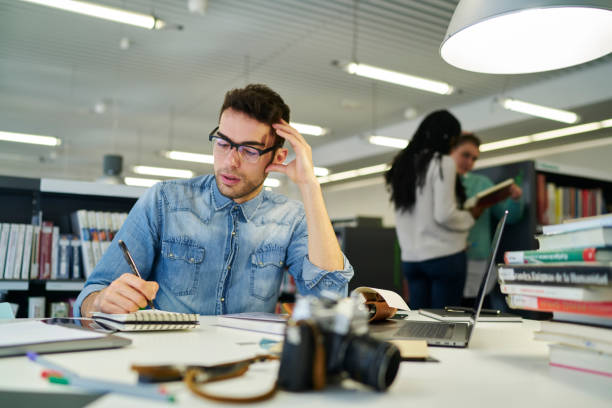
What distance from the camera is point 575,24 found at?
121 centimetres

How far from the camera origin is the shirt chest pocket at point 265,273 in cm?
147

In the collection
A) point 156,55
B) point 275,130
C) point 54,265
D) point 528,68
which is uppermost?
point 156,55

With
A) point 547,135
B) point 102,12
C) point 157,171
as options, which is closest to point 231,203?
point 102,12

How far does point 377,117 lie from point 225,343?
7.67 metres

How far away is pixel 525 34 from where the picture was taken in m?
1.28

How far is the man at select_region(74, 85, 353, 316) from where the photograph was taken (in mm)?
1398

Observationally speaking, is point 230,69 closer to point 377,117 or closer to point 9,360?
point 377,117

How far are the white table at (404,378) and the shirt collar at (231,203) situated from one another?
0.57 meters

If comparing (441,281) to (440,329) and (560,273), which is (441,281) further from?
(560,273)

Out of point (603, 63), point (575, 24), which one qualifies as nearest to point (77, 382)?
point (575, 24)

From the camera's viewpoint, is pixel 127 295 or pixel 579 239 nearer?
pixel 579 239

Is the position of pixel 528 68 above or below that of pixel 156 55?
below

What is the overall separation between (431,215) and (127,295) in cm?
193

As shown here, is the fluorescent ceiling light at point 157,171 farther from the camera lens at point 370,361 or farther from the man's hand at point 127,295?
the camera lens at point 370,361
